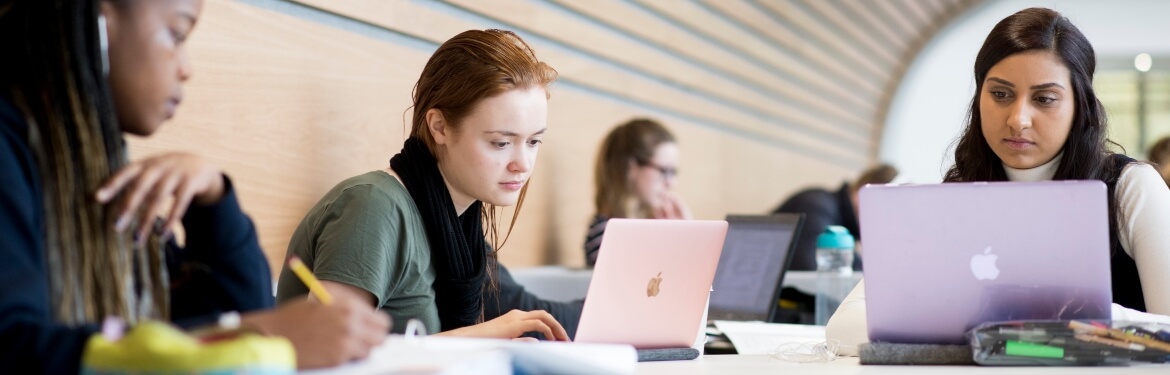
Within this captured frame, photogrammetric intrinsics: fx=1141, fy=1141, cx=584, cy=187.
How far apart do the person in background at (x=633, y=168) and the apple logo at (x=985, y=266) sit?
232 cm

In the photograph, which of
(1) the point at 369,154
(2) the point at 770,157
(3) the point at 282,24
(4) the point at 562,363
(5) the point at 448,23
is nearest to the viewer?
(4) the point at 562,363

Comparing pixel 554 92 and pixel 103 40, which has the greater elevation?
pixel 103 40

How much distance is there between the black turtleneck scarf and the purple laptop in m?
0.86

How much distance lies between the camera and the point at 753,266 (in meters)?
3.26

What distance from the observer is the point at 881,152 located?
1065 centimetres

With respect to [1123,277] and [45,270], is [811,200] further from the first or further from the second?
[45,270]

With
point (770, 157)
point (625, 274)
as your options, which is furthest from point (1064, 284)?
point (770, 157)

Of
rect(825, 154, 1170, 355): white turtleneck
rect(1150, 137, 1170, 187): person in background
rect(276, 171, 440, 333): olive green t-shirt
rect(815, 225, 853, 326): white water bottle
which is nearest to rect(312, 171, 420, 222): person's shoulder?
rect(276, 171, 440, 333): olive green t-shirt

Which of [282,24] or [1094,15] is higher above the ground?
[1094,15]

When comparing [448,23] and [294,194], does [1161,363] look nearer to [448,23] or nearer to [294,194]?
[294,194]

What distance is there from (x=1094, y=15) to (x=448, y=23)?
9076 millimetres

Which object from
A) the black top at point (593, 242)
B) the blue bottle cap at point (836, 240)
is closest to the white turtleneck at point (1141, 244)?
the blue bottle cap at point (836, 240)

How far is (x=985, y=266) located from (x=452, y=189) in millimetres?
1087

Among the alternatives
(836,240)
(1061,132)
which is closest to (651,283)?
(1061,132)
